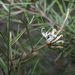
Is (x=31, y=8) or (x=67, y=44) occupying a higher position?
(x=31, y=8)

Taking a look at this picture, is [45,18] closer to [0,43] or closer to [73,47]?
[73,47]

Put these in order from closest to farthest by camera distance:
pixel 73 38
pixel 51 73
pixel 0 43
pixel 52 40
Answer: pixel 52 40, pixel 73 38, pixel 51 73, pixel 0 43

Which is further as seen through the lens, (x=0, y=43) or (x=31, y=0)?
(x=0, y=43)

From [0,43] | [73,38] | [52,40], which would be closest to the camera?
[52,40]

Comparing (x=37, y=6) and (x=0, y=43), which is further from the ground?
(x=37, y=6)

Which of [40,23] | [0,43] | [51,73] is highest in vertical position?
[40,23]

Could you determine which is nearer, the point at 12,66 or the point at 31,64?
the point at 12,66

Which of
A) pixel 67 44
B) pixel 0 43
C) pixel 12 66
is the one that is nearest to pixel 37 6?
pixel 67 44

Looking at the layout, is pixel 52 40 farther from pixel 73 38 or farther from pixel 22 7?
pixel 22 7

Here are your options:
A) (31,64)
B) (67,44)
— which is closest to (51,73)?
(31,64)
